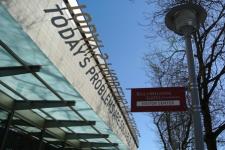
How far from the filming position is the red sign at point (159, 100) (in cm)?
736

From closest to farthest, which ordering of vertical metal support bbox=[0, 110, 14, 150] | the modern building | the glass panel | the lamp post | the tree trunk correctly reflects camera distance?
the lamp post < the glass panel < the modern building < the tree trunk < vertical metal support bbox=[0, 110, 14, 150]

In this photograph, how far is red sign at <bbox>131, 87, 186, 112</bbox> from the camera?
7359 millimetres

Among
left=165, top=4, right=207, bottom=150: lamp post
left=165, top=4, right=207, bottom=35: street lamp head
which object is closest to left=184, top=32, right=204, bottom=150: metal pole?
left=165, top=4, right=207, bottom=150: lamp post

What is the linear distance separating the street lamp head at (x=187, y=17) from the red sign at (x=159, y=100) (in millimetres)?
1158

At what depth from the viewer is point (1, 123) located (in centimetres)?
1350

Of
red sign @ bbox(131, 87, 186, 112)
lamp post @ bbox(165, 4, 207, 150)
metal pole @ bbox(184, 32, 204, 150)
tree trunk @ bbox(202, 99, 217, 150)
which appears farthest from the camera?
tree trunk @ bbox(202, 99, 217, 150)

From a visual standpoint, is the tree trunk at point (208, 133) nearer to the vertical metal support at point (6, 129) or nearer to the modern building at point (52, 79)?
the modern building at point (52, 79)

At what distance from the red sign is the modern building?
8.01ft

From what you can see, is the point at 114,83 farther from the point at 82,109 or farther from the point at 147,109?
the point at 147,109

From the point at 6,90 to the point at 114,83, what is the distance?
4.83m

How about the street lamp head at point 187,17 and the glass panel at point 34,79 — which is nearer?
the street lamp head at point 187,17

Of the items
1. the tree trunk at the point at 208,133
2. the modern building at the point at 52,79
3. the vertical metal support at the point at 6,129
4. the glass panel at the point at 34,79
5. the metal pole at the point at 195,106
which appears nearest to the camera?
the metal pole at the point at 195,106

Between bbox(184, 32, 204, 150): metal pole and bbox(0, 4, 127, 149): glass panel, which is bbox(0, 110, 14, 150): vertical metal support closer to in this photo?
bbox(0, 4, 127, 149): glass panel

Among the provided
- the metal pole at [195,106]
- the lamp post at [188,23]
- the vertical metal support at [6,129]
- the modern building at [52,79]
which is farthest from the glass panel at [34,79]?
the metal pole at [195,106]
